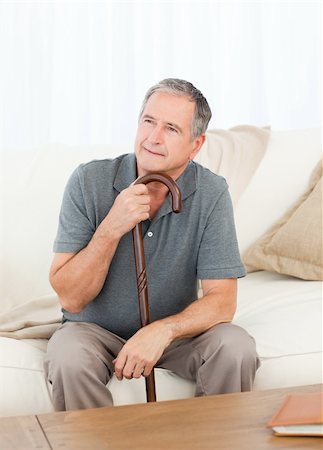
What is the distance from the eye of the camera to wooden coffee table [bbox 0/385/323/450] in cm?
166

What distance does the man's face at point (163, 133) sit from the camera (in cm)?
243

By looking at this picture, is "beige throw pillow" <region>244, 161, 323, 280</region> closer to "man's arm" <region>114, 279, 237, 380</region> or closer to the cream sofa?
the cream sofa

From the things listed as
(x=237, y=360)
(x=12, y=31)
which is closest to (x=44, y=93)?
(x=12, y=31)

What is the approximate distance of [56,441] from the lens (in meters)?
1.67

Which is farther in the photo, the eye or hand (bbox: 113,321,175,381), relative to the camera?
the eye

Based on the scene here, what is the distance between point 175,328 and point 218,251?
28 cm

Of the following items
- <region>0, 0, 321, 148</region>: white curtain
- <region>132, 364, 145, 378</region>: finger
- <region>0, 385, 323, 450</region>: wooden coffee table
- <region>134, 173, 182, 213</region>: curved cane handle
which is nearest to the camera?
<region>0, 385, 323, 450</region>: wooden coffee table

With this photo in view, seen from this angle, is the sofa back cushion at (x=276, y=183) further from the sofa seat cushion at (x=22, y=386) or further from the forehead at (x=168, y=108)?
the sofa seat cushion at (x=22, y=386)

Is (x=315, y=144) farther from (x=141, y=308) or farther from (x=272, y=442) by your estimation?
(x=272, y=442)

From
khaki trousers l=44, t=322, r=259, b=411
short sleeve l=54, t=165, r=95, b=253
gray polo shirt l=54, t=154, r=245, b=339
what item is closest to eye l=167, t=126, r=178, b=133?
gray polo shirt l=54, t=154, r=245, b=339

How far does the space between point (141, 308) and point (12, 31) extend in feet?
6.41

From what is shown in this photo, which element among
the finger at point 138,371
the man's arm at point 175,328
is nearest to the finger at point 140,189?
the man's arm at point 175,328

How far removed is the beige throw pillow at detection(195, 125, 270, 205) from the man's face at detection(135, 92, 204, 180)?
0.79 m

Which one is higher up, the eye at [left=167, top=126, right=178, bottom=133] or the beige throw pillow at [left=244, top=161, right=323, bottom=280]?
the eye at [left=167, top=126, right=178, bottom=133]
